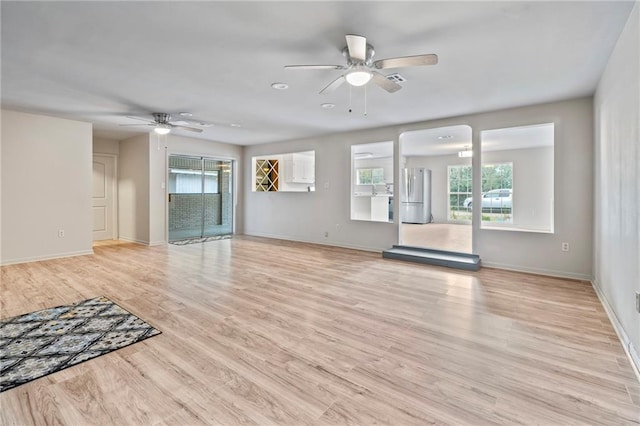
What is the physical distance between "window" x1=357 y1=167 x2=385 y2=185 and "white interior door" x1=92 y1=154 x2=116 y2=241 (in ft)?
26.0

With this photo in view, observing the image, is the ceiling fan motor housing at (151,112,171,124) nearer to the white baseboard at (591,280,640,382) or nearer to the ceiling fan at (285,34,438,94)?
the ceiling fan at (285,34,438,94)

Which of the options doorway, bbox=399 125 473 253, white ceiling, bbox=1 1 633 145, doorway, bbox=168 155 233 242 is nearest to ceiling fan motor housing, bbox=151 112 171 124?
white ceiling, bbox=1 1 633 145

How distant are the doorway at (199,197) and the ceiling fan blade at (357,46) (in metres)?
6.12

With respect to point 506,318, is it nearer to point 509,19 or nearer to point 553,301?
point 553,301

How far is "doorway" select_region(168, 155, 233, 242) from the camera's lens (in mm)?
7527

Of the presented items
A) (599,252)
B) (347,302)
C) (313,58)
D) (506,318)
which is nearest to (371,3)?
(313,58)

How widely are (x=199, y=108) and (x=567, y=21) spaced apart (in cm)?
451

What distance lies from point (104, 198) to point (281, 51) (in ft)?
22.6

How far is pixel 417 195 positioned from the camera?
10.9m

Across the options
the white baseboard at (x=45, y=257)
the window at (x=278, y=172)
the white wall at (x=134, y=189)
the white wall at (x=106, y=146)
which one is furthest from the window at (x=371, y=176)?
the white baseboard at (x=45, y=257)

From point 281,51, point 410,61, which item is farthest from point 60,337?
point 410,61

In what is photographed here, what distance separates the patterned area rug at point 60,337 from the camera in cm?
207

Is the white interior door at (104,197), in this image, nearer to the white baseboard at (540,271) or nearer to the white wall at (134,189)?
the white wall at (134,189)

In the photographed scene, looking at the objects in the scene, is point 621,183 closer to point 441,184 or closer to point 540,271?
point 540,271
